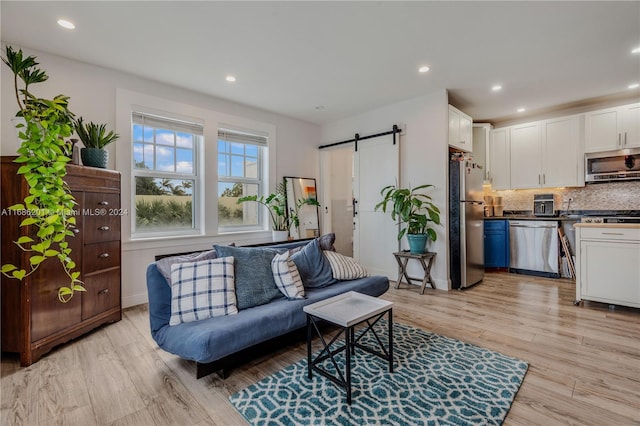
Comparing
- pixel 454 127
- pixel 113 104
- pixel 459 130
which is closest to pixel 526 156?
pixel 459 130

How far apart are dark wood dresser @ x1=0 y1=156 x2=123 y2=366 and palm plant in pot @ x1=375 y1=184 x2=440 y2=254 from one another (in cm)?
320

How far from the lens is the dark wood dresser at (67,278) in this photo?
2.15 metres

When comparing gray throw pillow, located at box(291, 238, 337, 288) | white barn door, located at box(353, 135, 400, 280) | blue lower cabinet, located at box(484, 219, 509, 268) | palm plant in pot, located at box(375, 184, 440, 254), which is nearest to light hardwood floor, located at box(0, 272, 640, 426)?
gray throw pillow, located at box(291, 238, 337, 288)

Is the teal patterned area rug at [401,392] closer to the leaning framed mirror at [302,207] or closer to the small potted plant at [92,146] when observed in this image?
the small potted plant at [92,146]

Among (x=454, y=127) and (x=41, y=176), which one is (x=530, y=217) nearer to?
(x=454, y=127)

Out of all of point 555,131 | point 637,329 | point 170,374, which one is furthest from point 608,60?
point 170,374

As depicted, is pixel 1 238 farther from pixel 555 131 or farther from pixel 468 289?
pixel 555 131

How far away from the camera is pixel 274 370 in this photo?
2033 millimetres

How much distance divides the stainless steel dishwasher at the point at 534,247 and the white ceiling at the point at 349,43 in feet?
6.54

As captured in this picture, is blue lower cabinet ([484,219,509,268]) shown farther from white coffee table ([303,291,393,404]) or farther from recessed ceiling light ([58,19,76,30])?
recessed ceiling light ([58,19,76,30])

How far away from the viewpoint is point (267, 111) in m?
4.69

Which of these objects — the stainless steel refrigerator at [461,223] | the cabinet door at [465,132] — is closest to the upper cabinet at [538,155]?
the cabinet door at [465,132]

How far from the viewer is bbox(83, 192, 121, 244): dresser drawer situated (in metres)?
2.59

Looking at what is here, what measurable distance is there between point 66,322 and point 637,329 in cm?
487
